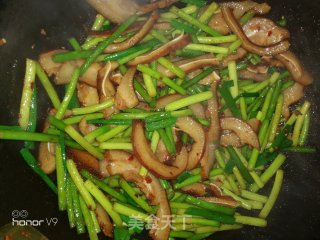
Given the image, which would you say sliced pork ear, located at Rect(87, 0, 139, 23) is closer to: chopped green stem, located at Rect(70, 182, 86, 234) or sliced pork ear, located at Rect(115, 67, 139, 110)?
sliced pork ear, located at Rect(115, 67, 139, 110)

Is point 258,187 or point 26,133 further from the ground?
point 26,133

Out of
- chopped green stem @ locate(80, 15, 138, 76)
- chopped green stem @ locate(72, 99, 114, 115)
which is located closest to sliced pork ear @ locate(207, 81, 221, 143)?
chopped green stem @ locate(72, 99, 114, 115)

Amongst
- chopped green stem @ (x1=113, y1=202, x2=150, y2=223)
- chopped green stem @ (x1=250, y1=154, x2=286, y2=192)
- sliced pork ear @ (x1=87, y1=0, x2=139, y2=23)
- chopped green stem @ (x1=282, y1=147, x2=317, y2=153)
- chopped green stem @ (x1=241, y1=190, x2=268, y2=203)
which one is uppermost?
sliced pork ear @ (x1=87, y1=0, x2=139, y2=23)

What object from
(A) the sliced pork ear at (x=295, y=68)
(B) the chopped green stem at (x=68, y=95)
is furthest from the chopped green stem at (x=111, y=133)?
(A) the sliced pork ear at (x=295, y=68)

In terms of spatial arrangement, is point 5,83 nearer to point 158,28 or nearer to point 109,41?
point 109,41

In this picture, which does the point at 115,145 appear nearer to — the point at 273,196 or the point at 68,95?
the point at 68,95

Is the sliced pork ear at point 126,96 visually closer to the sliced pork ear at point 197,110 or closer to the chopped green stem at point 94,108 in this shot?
the chopped green stem at point 94,108

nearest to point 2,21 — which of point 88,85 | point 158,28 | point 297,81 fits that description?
point 88,85
